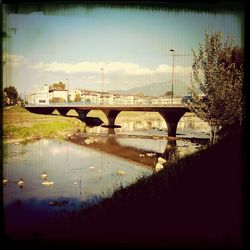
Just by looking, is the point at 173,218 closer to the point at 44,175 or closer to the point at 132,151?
the point at 44,175

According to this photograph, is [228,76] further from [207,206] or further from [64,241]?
[64,241]

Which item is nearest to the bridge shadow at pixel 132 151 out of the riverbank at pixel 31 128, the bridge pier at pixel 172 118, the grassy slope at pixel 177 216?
the bridge pier at pixel 172 118

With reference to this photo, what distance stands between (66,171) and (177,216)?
34.8 feet

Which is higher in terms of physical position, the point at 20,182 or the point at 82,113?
the point at 82,113

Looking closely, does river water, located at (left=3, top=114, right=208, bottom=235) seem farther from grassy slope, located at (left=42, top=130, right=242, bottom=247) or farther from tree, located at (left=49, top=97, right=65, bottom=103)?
tree, located at (left=49, top=97, right=65, bottom=103)

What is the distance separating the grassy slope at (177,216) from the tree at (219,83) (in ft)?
16.8

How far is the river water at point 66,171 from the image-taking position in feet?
41.1

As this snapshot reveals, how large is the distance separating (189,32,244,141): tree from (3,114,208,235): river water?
3671mm

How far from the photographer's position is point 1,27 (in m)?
10.4

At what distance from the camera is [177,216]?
852 cm

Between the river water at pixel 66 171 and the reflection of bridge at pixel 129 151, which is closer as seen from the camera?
the river water at pixel 66 171

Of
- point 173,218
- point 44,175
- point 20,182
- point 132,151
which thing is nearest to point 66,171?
point 44,175

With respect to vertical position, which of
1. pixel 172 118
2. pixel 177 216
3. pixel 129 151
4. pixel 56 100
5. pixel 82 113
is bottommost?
pixel 129 151

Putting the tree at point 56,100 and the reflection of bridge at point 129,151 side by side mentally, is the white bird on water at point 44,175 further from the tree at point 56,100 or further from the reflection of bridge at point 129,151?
the tree at point 56,100
